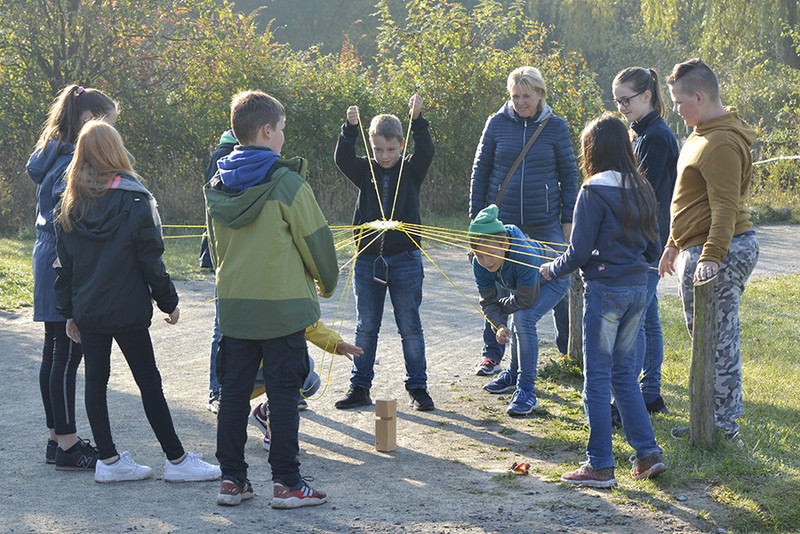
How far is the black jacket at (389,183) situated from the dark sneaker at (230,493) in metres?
1.95

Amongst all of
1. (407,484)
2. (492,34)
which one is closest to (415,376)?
Answer: (407,484)

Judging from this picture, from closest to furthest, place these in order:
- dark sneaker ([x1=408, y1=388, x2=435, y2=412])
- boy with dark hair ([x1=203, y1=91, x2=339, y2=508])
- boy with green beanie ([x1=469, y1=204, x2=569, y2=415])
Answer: boy with dark hair ([x1=203, y1=91, x2=339, y2=508]), boy with green beanie ([x1=469, y1=204, x2=569, y2=415]), dark sneaker ([x1=408, y1=388, x2=435, y2=412])

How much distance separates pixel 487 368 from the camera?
643 cm

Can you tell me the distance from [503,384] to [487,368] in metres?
0.45

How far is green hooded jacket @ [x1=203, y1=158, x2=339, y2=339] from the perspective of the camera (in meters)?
3.88

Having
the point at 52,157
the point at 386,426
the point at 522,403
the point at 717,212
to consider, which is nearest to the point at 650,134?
the point at 717,212

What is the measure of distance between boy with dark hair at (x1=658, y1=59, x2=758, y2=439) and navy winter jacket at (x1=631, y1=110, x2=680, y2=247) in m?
0.38

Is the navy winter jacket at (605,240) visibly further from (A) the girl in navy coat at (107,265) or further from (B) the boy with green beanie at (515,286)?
(A) the girl in navy coat at (107,265)

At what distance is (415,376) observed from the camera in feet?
18.6

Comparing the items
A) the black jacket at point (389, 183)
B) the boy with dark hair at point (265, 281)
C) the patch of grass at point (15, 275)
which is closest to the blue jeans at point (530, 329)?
the black jacket at point (389, 183)

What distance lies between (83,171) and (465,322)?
4.80 meters

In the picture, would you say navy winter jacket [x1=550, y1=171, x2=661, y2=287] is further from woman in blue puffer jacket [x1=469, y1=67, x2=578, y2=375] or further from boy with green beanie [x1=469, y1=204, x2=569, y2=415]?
woman in blue puffer jacket [x1=469, y1=67, x2=578, y2=375]

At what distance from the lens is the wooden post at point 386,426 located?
4.78m

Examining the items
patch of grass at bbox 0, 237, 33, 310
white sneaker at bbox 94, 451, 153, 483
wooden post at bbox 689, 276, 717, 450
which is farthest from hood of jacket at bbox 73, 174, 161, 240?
patch of grass at bbox 0, 237, 33, 310
